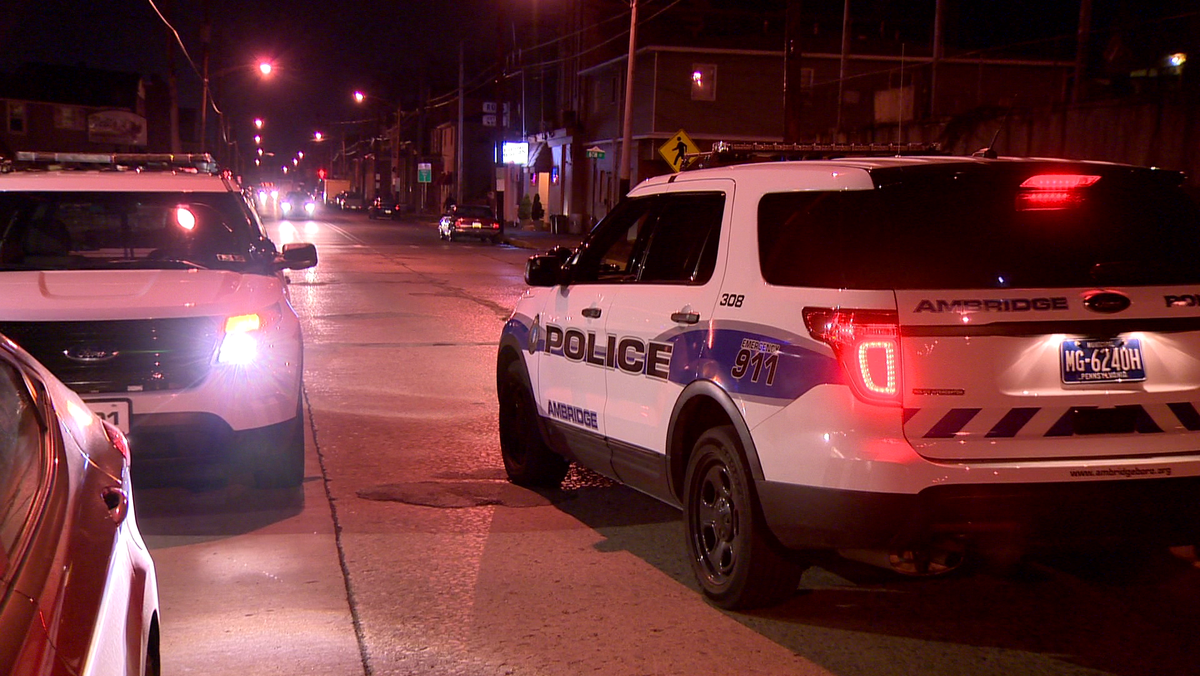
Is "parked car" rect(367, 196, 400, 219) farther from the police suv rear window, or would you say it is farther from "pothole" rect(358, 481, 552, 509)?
the police suv rear window

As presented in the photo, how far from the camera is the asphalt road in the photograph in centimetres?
499

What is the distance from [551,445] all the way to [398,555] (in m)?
1.29

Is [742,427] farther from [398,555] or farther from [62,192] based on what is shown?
[62,192]

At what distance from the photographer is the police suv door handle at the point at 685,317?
5.68 meters

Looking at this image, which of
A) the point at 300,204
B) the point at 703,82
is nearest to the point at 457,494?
the point at 703,82

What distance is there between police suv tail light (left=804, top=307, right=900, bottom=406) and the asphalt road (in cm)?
85

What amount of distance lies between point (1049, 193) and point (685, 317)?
1.60 m

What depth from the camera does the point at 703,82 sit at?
4784 centimetres

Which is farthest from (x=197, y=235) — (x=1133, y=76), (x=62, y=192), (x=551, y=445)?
(x=1133, y=76)

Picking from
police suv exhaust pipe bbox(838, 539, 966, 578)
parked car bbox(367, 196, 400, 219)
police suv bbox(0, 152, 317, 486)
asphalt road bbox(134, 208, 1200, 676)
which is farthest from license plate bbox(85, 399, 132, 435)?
parked car bbox(367, 196, 400, 219)

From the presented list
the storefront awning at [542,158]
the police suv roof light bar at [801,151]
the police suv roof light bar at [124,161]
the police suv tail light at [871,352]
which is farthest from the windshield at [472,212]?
the police suv tail light at [871,352]

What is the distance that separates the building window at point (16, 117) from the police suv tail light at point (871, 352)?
8982 cm

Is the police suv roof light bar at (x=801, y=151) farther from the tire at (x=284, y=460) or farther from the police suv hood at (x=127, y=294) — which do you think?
the tire at (x=284, y=460)

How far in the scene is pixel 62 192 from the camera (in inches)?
318
